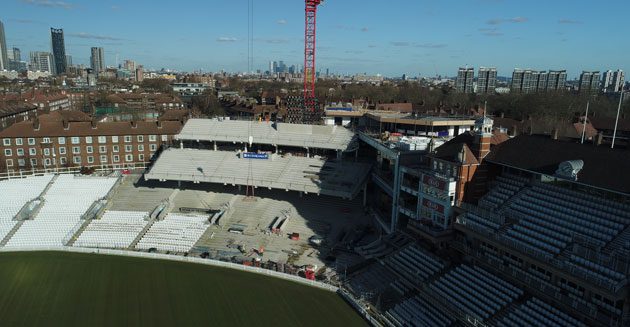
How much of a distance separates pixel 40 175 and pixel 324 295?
38.3m

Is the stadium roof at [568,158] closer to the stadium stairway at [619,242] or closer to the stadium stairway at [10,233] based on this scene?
the stadium stairway at [619,242]

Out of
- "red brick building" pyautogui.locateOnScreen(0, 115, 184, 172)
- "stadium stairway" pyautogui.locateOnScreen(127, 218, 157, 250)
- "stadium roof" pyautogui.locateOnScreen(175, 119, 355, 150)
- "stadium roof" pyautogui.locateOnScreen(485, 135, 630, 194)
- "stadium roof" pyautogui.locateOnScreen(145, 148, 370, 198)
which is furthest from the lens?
"red brick building" pyautogui.locateOnScreen(0, 115, 184, 172)

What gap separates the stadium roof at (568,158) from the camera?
21.9 meters

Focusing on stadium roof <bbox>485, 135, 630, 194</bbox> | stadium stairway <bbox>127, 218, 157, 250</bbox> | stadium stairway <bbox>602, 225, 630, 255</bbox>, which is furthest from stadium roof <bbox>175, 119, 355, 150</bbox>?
stadium stairway <bbox>602, 225, 630, 255</bbox>

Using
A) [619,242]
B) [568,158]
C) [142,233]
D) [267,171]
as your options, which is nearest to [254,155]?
[267,171]

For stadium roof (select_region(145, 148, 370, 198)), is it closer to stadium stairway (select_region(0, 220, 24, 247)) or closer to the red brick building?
the red brick building

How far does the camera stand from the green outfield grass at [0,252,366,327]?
24547mm

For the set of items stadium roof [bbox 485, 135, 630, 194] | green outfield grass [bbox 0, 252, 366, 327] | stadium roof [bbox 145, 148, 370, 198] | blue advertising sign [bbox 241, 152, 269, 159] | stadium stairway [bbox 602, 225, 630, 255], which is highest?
stadium roof [bbox 485, 135, 630, 194]

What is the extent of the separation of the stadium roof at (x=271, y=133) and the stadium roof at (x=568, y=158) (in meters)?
19.1

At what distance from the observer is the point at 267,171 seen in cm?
4397

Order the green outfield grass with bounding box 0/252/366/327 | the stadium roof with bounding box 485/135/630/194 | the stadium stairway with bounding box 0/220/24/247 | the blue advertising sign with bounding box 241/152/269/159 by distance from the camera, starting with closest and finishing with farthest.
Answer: the stadium roof with bounding box 485/135/630/194 < the green outfield grass with bounding box 0/252/366/327 < the stadium stairway with bounding box 0/220/24/247 < the blue advertising sign with bounding box 241/152/269/159

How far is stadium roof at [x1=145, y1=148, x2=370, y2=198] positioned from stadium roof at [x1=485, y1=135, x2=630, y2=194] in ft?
48.7

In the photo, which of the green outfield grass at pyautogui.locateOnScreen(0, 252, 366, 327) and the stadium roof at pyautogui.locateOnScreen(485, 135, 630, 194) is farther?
the green outfield grass at pyautogui.locateOnScreen(0, 252, 366, 327)

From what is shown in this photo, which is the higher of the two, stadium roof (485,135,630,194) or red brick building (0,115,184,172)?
stadium roof (485,135,630,194)
